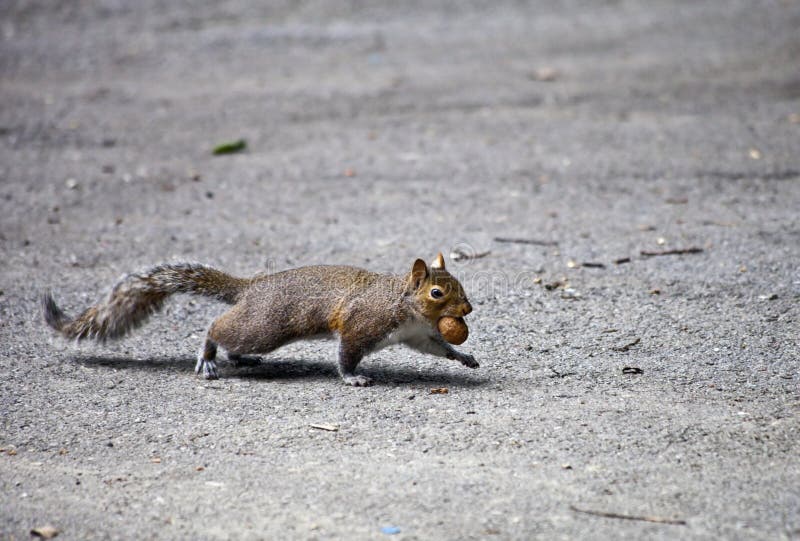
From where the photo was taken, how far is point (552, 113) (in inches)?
363

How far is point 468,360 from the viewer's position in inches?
176

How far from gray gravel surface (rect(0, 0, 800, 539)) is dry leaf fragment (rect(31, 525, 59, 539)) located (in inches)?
2.3

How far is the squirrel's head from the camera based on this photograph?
13.9 ft

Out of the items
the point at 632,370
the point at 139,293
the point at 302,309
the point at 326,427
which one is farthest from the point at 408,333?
the point at 139,293

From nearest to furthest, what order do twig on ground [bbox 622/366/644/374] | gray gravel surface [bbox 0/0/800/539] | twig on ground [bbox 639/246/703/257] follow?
1. gray gravel surface [bbox 0/0/800/539]
2. twig on ground [bbox 622/366/644/374]
3. twig on ground [bbox 639/246/703/257]

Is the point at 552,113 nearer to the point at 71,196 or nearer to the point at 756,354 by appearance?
the point at 71,196

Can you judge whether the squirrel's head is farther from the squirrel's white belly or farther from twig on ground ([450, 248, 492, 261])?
twig on ground ([450, 248, 492, 261])

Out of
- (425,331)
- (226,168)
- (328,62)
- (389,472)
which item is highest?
(328,62)

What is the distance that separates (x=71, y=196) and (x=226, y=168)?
4.18ft

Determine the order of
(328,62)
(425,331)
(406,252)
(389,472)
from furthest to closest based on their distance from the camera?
(328,62)
(406,252)
(425,331)
(389,472)

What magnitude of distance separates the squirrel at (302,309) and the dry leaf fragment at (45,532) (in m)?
1.37

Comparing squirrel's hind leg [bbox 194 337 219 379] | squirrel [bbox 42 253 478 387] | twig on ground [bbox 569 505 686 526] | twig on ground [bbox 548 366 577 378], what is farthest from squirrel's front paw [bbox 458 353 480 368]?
twig on ground [bbox 569 505 686 526]

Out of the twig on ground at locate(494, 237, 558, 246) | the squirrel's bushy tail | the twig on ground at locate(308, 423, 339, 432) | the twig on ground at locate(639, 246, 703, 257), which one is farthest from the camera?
the twig on ground at locate(494, 237, 558, 246)

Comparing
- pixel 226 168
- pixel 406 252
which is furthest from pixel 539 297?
pixel 226 168
